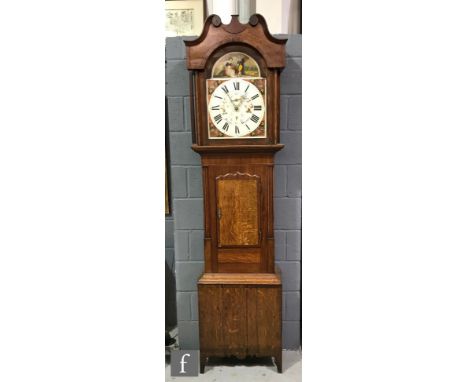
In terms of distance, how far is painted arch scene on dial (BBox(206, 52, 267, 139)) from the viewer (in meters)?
1.11

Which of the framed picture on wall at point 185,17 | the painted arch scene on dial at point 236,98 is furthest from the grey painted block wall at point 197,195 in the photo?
the painted arch scene on dial at point 236,98

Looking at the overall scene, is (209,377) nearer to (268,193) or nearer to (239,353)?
(239,353)

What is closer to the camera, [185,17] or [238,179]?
[238,179]

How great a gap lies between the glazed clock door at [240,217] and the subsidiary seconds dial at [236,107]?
157mm

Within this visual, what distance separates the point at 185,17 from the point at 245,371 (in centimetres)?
156

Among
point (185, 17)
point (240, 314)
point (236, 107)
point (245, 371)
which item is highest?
point (185, 17)

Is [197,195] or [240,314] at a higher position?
[197,195]

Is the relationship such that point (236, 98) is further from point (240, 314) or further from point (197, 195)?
point (240, 314)

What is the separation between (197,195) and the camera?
1.36 meters

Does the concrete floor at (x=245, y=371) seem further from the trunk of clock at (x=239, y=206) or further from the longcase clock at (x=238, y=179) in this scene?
the trunk of clock at (x=239, y=206)

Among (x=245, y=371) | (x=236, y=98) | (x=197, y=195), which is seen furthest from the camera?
(x=197, y=195)

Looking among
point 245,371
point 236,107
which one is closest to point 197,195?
point 236,107

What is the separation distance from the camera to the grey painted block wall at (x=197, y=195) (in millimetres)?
1306

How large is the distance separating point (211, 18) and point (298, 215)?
858 mm
